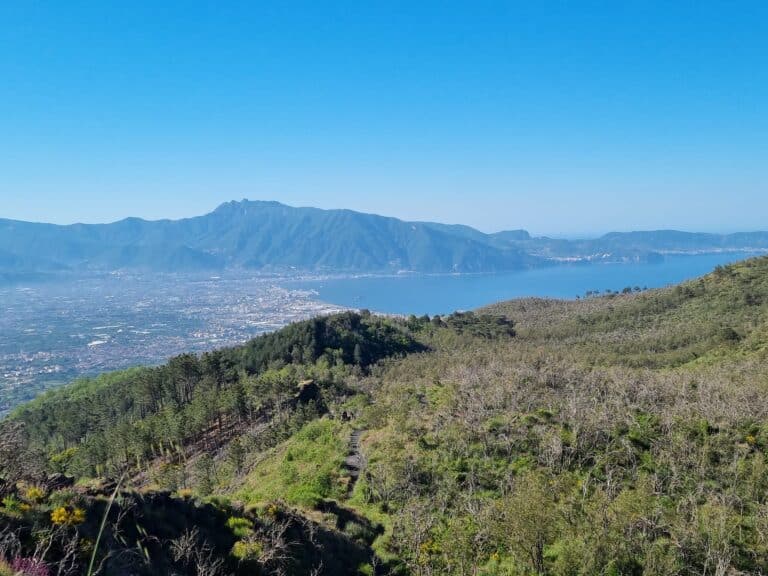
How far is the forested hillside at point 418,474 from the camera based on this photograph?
53.3 feet

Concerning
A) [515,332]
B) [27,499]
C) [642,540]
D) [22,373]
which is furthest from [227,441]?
[22,373]

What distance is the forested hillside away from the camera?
16.2 meters

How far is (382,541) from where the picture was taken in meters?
23.5

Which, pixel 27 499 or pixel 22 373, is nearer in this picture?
pixel 27 499

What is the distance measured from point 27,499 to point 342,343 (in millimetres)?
83052

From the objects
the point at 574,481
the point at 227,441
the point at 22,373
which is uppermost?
the point at 574,481

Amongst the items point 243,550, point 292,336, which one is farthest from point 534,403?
point 292,336

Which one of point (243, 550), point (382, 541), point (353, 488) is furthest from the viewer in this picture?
point (353, 488)

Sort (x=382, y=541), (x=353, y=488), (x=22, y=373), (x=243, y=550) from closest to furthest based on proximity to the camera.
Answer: (x=243, y=550), (x=382, y=541), (x=353, y=488), (x=22, y=373)

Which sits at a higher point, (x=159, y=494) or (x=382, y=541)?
(x=159, y=494)

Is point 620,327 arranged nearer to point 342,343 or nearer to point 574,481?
point 342,343

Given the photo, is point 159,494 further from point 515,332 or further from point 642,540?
point 515,332

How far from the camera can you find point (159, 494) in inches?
717

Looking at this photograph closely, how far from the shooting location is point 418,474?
29359mm
